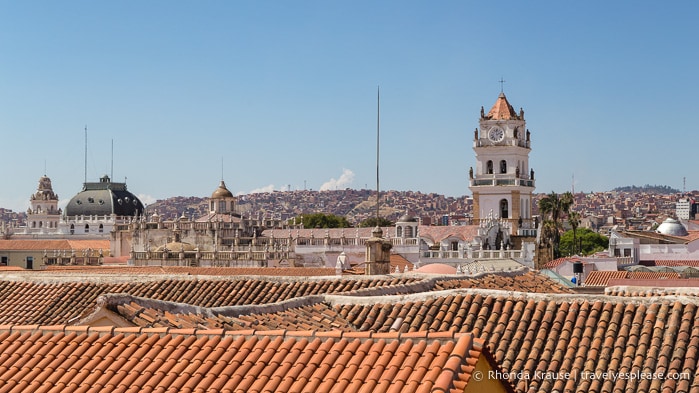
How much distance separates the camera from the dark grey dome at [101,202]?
14312 cm

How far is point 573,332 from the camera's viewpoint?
39.5 ft

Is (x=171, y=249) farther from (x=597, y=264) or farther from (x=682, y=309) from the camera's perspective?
(x=682, y=309)

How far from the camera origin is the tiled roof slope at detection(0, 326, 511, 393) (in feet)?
24.6

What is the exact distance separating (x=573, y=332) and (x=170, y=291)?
8133mm

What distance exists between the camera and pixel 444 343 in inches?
304

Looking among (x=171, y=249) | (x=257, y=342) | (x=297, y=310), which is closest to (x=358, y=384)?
(x=257, y=342)

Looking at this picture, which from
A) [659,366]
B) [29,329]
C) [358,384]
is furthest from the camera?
[659,366]

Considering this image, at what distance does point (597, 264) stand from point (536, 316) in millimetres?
41737

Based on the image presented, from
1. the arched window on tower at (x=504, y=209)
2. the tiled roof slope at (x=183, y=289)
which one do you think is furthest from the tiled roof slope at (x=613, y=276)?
the arched window on tower at (x=504, y=209)

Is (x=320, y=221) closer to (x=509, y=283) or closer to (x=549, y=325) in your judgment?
(x=509, y=283)

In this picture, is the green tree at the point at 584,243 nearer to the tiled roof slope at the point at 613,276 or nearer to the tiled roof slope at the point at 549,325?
the tiled roof slope at the point at 613,276

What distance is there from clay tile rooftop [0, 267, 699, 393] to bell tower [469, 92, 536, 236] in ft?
208

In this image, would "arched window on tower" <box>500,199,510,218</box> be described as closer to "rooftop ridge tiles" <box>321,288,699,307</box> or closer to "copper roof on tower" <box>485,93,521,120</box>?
"copper roof on tower" <box>485,93,521,120</box>

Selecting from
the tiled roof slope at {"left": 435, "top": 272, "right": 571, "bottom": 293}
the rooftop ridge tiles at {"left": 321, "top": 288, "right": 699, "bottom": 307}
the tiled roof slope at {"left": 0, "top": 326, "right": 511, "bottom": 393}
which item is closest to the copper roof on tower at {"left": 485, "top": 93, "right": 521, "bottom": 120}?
the tiled roof slope at {"left": 435, "top": 272, "right": 571, "bottom": 293}
